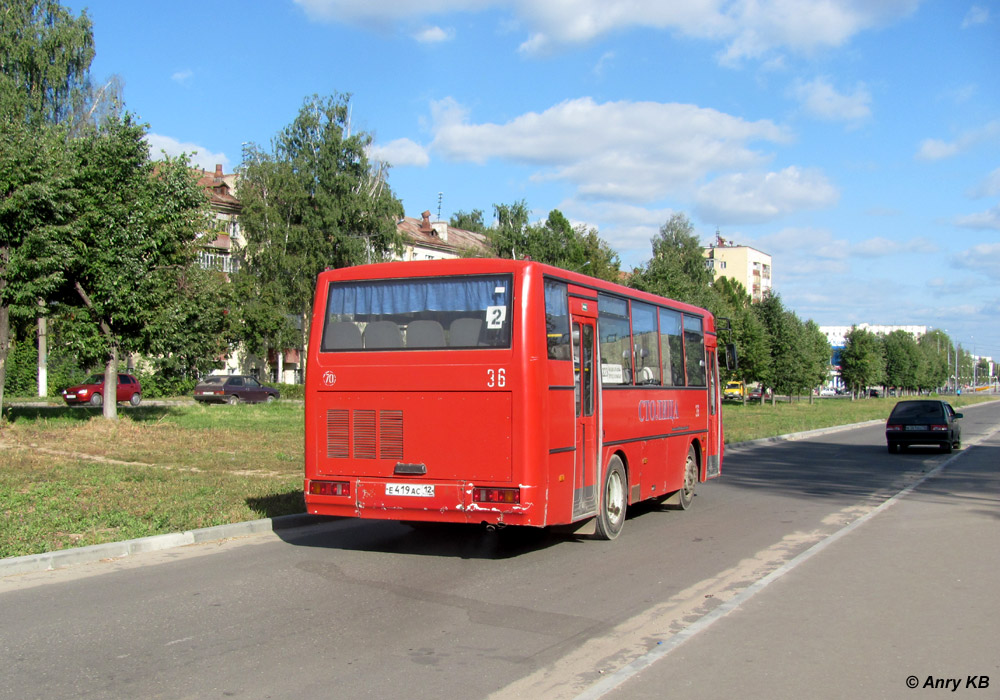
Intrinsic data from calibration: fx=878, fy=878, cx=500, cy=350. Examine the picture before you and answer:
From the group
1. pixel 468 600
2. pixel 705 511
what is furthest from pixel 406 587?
pixel 705 511

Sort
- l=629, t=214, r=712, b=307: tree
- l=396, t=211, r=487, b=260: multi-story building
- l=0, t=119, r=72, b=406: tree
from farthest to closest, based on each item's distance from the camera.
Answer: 1. l=396, t=211, r=487, b=260: multi-story building
2. l=629, t=214, r=712, b=307: tree
3. l=0, t=119, r=72, b=406: tree

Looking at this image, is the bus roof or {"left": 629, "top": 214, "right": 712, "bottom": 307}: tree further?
{"left": 629, "top": 214, "right": 712, "bottom": 307}: tree

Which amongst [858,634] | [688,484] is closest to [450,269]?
[858,634]

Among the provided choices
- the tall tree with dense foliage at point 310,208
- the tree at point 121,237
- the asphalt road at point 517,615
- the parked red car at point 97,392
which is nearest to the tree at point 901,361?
the tall tree with dense foliage at point 310,208

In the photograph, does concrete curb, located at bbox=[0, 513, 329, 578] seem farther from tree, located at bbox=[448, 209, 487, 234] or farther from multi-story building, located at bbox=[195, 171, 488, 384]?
tree, located at bbox=[448, 209, 487, 234]

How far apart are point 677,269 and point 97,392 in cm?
3405

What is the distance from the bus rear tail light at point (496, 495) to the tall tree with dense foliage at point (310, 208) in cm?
4561

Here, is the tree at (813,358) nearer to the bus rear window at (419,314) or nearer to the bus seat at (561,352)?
the bus seat at (561,352)

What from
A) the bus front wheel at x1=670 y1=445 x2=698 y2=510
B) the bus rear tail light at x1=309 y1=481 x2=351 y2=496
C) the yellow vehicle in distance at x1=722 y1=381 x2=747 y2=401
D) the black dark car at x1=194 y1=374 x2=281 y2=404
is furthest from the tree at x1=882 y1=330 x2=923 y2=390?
the bus rear tail light at x1=309 y1=481 x2=351 y2=496

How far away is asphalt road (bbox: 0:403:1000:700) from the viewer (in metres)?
5.28

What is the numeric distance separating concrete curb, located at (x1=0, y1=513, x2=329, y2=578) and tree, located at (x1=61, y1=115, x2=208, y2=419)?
41.7ft

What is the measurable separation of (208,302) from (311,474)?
16544 millimetres

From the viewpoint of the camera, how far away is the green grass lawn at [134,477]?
Answer: 10.2m

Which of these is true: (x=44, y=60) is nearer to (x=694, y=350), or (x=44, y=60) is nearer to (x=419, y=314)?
(x=694, y=350)
